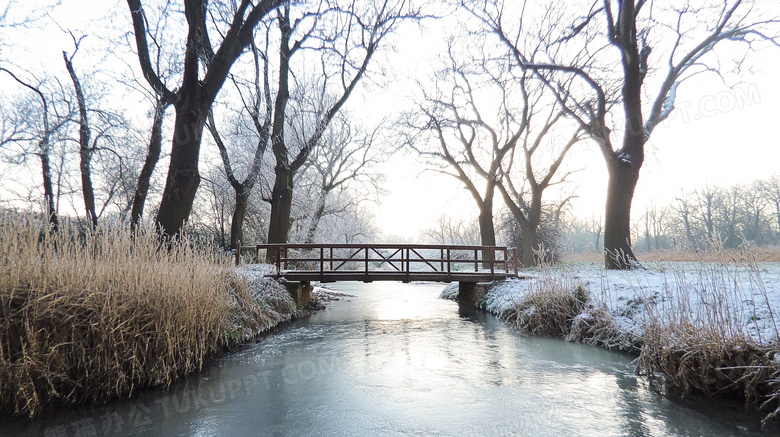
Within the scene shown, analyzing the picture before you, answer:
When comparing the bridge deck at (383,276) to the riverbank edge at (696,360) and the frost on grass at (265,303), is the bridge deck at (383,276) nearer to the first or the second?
the frost on grass at (265,303)

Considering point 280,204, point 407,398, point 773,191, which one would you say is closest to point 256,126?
point 280,204

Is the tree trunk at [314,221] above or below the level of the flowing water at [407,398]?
above

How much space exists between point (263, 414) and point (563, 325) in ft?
16.6

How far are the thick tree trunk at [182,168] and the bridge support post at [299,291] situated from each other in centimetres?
302

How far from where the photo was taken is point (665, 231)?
40156mm

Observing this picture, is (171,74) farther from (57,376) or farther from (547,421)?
(547,421)

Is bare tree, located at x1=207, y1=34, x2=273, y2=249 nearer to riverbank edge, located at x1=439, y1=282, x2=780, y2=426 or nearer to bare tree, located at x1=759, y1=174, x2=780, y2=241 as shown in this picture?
riverbank edge, located at x1=439, y1=282, x2=780, y2=426

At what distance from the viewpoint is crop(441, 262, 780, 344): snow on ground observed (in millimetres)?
3516

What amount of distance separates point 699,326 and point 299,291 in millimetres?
7688

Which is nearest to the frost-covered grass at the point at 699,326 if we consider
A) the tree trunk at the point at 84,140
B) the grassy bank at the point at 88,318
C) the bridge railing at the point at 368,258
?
the bridge railing at the point at 368,258

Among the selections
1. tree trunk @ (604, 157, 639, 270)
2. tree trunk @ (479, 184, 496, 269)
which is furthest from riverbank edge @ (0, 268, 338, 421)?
tree trunk @ (479, 184, 496, 269)

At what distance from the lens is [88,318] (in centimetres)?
343

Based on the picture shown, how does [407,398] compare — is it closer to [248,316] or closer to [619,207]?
[248,316]

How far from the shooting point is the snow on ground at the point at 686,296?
3.52 m
